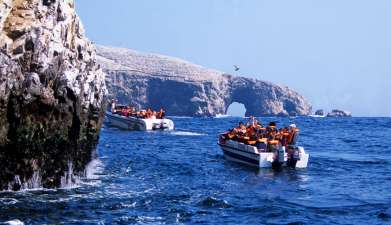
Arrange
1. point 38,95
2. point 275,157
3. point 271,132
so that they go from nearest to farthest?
point 38,95 < point 275,157 < point 271,132

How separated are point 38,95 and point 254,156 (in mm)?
16404

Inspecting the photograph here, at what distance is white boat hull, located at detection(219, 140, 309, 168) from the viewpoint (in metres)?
36.2

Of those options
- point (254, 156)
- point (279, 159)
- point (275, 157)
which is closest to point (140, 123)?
point (254, 156)

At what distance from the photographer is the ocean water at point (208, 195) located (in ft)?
70.4

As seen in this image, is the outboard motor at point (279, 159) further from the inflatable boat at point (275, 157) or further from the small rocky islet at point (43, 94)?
the small rocky islet at point (43, 94)

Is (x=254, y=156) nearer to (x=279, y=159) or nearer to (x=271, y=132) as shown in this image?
(x=279, y=159)

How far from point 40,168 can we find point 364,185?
1519cm

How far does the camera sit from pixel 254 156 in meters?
36.7

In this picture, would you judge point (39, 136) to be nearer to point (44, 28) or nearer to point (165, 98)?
point (44, 28)

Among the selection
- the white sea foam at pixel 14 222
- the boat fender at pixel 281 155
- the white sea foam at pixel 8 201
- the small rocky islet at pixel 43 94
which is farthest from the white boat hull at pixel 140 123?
the white sea foam at pixel 14 222

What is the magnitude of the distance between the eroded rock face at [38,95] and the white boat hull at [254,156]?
12023 millimetres

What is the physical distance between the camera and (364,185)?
30.8 meters

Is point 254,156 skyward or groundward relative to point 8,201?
skyward

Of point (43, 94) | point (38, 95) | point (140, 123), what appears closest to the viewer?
point (38, 95)
